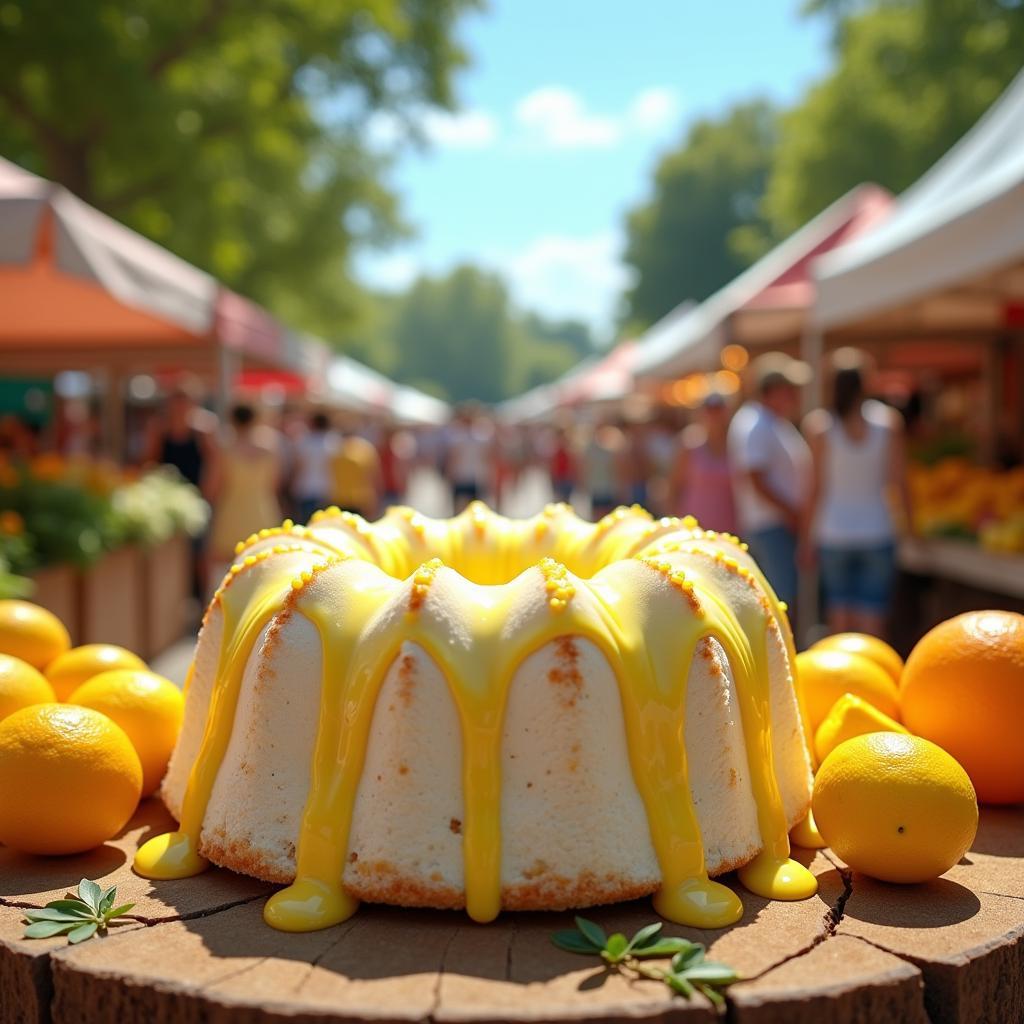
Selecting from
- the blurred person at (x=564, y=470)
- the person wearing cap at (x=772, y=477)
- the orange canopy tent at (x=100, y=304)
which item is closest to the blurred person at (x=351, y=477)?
the orange canopy tent at (x=100, y=304)

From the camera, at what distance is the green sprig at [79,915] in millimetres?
1800

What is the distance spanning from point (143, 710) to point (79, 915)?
0.69m

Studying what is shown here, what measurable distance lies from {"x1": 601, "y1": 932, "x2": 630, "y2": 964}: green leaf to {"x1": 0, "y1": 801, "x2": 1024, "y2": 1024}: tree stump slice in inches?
1.2

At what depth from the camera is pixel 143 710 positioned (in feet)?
8.22

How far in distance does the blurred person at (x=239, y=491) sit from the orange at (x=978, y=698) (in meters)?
6.55

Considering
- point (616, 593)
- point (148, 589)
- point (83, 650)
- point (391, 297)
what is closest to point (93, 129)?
point (148, 589)

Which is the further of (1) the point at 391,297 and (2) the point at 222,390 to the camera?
(1) the point at 391,297

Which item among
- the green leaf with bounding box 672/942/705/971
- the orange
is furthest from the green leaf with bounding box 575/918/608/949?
the orange

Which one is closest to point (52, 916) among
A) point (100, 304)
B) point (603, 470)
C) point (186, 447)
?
point (100, 304)

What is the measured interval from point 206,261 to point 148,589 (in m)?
12.4

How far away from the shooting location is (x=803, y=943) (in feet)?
5.86

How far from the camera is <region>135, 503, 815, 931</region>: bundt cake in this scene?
186cm

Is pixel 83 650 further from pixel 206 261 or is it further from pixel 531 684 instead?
pixel 206 261

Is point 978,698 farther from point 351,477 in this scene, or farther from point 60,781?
point 351,477
